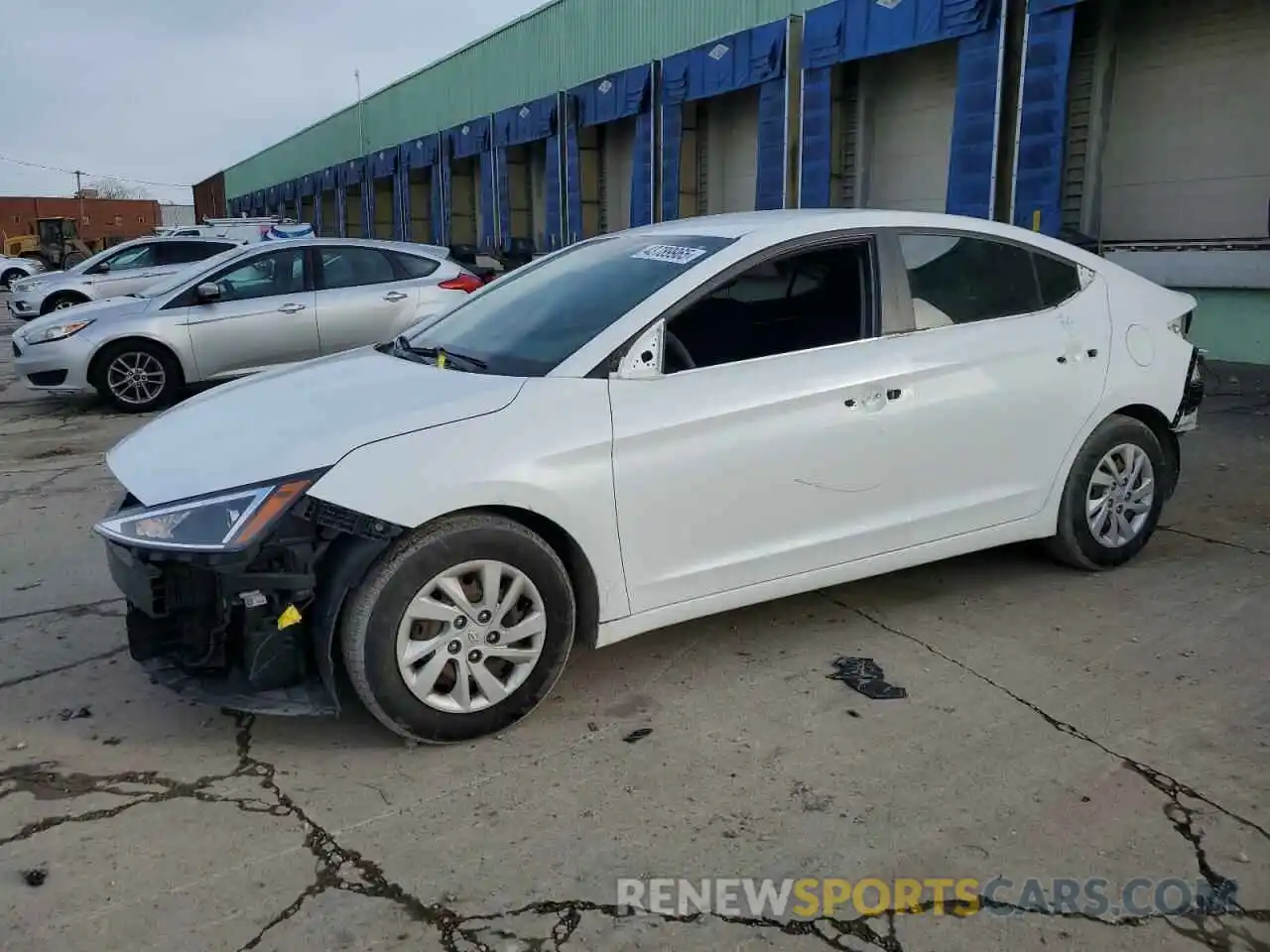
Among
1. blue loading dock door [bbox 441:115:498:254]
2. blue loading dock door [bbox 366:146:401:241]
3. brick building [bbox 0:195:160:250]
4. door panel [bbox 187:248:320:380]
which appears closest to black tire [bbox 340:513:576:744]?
door panel [bbox 187:248:320:380]

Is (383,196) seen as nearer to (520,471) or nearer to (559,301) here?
(559,301)

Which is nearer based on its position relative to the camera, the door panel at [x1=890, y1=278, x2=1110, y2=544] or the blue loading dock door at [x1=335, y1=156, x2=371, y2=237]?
the door panel at [x1=890, y1=278, x2=1110, y2=544]

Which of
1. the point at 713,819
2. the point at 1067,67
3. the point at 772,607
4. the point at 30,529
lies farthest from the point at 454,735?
the point at 1067,67

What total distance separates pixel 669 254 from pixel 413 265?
6.66 metres

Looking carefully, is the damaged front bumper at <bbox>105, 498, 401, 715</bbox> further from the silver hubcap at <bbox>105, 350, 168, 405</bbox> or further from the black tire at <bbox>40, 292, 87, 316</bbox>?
the black tire at <bbox>40, 292, 87, 316</bbox>

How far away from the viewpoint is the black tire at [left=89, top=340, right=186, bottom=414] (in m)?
9.23

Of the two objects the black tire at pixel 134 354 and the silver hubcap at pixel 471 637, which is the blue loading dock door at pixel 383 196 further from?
the silver hubcap at pixel 471 637

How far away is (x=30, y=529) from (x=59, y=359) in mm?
4103

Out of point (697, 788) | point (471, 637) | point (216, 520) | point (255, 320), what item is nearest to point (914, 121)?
point (255, 320)

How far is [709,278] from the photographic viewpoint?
140 inches

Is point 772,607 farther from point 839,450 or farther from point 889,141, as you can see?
point 889,141

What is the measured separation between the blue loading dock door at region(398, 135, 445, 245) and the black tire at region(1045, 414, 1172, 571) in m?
30.5

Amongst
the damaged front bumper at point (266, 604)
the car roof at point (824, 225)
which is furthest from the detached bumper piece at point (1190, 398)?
the damaged front bumper at point (266, 604)

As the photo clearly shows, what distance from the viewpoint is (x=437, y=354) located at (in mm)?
3912
